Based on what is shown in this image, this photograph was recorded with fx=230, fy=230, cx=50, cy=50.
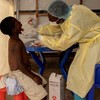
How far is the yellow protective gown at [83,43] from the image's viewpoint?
171cm

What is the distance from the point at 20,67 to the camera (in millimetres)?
1995

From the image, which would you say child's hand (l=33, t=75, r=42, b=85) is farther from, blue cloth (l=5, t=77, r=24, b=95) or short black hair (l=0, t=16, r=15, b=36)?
short black hair (l=0, t=16, r=15, b=36)

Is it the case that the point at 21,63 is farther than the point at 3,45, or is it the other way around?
the point at 3,45

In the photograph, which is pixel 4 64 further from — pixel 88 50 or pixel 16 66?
pixel 88 50

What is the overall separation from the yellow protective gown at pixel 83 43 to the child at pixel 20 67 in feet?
1.07

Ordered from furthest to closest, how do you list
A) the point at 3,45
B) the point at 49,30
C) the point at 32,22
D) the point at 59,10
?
1. the point at 32,22
2. the point at 3,45
3. the point at 49,30
4. the point at 59,10

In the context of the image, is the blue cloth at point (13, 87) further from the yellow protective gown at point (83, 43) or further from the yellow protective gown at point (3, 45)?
the yellow protective gown at point (3, 45)

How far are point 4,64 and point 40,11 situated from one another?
173 centimetres

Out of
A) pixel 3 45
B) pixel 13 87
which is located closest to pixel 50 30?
pixel 13 87

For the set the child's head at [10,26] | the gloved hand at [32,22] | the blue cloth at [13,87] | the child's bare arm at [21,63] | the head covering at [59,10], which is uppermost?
the head covering at [59,10]

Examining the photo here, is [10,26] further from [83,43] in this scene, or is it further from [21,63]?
[83,43]

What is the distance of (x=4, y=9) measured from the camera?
339cm

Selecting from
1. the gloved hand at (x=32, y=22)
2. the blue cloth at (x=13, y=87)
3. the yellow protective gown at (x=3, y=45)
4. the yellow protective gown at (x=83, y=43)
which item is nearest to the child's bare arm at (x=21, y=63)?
the blue cloth at (x=13, y=87)

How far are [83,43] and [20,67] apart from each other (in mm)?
588
